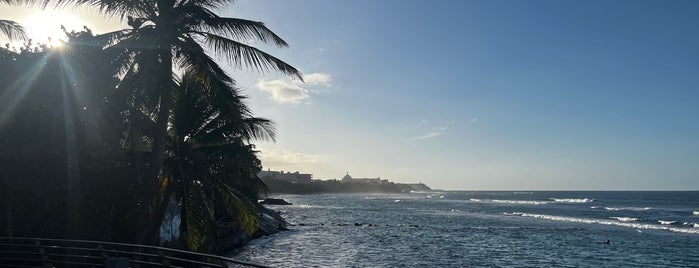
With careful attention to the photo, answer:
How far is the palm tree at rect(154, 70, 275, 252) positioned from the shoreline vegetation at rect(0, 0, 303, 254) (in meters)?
0.04

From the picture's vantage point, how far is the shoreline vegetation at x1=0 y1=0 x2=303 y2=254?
13016mm

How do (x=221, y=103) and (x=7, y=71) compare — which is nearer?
(x=221, y=103)

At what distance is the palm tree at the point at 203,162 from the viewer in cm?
1429

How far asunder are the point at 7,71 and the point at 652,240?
52.3 m

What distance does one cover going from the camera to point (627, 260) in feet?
113

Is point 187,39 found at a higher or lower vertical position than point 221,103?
higher

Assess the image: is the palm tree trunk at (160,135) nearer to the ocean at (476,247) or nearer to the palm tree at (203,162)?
the palm tree at (203,162)

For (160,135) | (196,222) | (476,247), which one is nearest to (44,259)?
(196,222)

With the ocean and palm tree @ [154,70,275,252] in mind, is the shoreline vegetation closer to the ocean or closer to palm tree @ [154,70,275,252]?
palm tree @ [154,70,275,252]

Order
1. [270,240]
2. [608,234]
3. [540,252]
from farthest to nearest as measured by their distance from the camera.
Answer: [608,234] → [270,240] → [540,252]

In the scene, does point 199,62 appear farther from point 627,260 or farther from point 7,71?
point 627,260

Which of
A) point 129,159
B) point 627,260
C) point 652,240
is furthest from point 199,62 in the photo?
point 652,240

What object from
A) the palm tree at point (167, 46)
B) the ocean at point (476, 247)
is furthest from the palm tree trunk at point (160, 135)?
the ocean at point (476, 247)

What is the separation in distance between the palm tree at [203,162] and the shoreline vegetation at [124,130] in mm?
37
